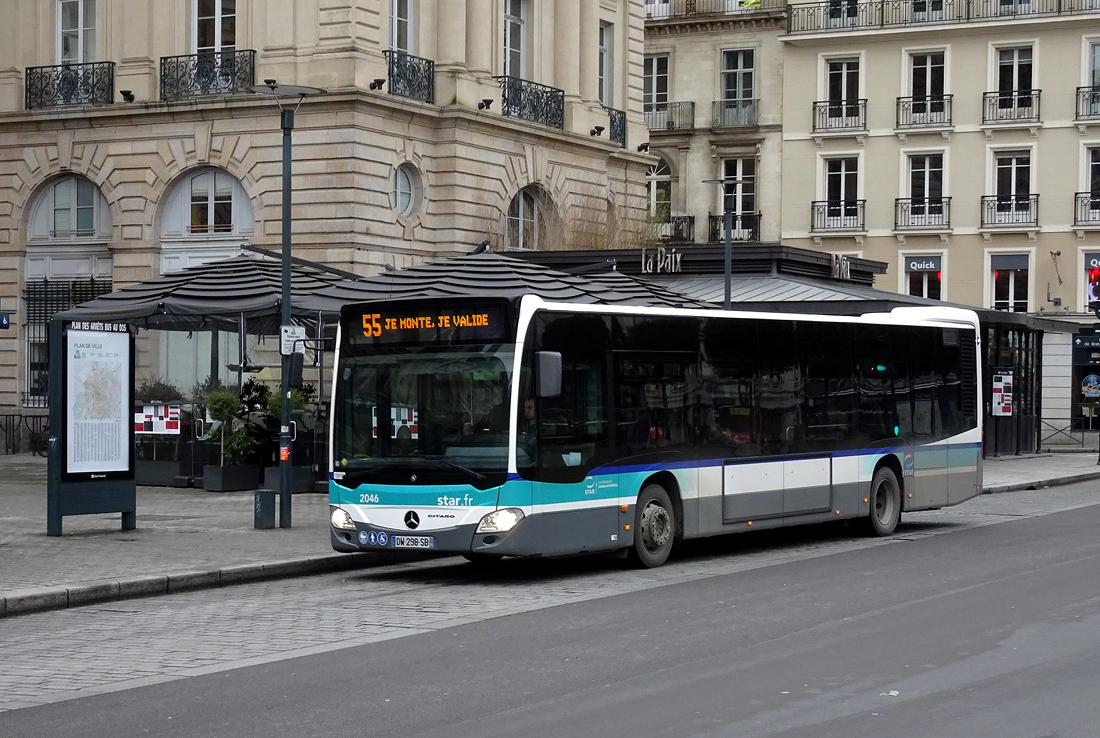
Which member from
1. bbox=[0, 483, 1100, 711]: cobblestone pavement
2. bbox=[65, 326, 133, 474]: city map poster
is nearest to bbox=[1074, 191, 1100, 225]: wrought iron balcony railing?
bbox=[0, 483, 1100, 711]: cobblestone pavement

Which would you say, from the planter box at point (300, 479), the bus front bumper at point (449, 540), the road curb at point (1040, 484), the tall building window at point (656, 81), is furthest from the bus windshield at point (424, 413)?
the tall building window at point (656, 81)

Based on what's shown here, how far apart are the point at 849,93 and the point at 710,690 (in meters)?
56.5

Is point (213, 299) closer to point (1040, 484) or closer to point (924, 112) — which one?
point (1040, 484)

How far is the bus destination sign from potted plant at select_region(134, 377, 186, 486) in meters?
13.0

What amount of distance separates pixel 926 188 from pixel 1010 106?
4.18 metres

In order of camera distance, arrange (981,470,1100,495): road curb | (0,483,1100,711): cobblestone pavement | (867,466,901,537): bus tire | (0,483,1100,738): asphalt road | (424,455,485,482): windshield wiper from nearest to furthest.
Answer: (0,483,1100,738): asphalt road
(0,483,1100,711): cobblestone pavement
(424,455,485,482): windshield wiper
(867,466,901,537): bus tire
(981,470,1100,495): road curb

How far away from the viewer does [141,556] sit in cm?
1711

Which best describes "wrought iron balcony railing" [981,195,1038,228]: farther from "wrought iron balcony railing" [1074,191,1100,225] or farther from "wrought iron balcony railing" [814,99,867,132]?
"wrought iron balcony railing" [814,99,867,132]

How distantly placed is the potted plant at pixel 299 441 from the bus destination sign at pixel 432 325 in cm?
1108

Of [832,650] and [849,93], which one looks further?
[849,93]

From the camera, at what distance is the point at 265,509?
20.3 meters

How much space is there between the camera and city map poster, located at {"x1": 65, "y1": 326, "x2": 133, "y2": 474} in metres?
18.9

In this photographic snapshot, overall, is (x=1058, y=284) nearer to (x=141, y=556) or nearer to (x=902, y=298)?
(x=902, y=298)

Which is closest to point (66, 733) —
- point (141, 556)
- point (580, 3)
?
point (141, 556)
